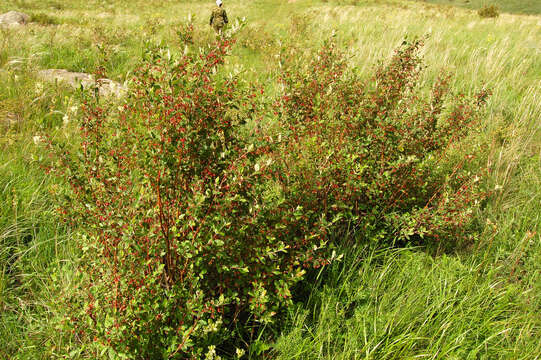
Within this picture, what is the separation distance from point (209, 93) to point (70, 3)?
36852mm

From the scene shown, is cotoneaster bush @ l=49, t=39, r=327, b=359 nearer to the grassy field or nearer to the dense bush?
the dense bush

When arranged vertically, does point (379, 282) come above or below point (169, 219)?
below

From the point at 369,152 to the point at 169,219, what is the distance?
1.82m

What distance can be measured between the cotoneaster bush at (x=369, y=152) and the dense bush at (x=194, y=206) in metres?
0.02

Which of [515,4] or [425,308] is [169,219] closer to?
[425,308]

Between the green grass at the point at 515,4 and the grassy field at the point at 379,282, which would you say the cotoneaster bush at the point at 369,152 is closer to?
the grassy field at the point at 379,282

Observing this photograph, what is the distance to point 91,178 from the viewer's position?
77.5 inches

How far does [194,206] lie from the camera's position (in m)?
1.69

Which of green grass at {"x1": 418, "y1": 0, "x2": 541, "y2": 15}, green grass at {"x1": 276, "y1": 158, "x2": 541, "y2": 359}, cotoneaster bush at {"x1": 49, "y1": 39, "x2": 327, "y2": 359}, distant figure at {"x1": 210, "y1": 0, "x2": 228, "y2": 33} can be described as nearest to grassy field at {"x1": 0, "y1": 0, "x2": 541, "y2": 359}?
green grass at {"x1": 276, "y1": 158, "x2": 541, "y2": 359}

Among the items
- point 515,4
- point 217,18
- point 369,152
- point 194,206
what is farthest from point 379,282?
point 515,4

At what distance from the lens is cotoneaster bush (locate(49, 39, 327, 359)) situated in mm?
1706

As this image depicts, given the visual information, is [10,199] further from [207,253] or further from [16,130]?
[207,253]

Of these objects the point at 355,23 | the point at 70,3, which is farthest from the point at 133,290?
the point at 70,3

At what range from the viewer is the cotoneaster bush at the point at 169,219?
171cm
